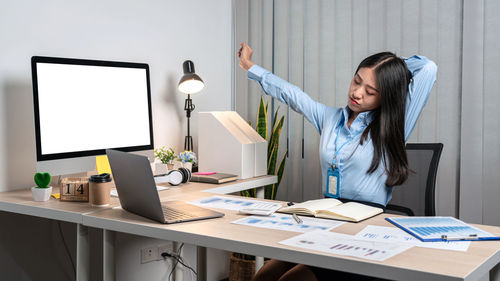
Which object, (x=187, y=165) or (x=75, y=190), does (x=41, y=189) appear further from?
(x=187, y=165)

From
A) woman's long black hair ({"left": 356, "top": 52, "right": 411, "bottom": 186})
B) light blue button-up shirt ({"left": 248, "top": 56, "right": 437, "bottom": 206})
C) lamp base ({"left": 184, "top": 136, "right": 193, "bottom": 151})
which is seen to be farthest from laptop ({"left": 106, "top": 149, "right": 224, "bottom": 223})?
lamp base ({"left": 184, "top": 136, "right": 193, "bottom": 151})

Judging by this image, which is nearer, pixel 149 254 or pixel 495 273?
pixel 495 273

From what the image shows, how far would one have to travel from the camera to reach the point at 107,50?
2.74 m

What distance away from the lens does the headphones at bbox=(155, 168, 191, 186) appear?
8.08 ft

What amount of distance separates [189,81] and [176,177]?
69cm

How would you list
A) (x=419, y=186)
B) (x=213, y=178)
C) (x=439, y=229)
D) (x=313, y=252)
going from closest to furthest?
(x=313, y=252), (x=439, y=229), (x=419, y=186), (x=213, y=178)

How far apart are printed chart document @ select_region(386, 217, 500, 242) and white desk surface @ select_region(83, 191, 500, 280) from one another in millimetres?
38

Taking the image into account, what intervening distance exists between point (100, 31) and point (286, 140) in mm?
A: 1451

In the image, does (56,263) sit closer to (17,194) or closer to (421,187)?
(17,194)

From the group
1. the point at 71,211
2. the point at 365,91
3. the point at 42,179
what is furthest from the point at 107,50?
the point at 365,91

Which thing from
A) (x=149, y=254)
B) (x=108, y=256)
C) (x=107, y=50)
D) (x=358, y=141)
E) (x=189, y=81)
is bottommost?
(x=149, y=254)

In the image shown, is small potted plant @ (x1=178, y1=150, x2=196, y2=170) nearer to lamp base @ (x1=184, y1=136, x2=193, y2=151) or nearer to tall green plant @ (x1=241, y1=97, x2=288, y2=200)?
lamp base @ (x1=184, y1=136, x2=193, y2=151)

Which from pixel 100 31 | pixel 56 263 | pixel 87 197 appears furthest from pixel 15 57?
pixel 56 263

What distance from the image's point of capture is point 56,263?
252 cm
